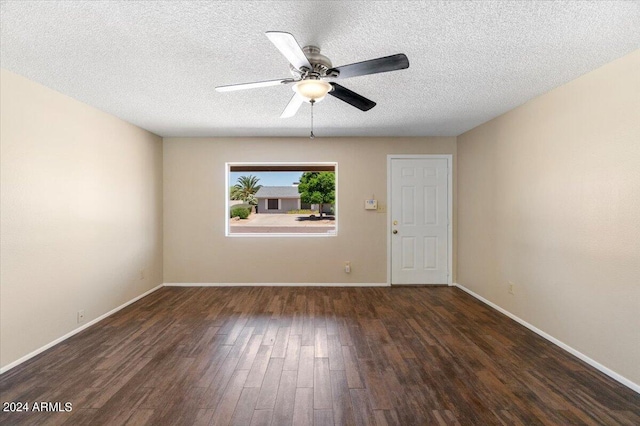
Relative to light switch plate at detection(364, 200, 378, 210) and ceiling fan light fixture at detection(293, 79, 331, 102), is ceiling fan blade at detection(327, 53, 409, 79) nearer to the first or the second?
ceiling fan light fixture at detection(293, 79, 331, 102)

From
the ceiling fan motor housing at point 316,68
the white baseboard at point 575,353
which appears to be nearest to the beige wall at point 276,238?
the white baseboard at point 575,353

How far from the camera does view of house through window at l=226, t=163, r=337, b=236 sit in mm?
4836

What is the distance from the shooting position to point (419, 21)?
1.75m

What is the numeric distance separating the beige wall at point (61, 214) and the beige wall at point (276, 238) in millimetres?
643

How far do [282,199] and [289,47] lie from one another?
3.40 meters

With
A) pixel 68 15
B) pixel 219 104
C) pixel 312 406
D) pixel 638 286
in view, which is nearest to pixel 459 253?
pixel 638 286

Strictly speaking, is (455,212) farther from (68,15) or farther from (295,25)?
(68,15)

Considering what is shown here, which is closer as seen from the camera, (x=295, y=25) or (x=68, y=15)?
(x=68, y=15)

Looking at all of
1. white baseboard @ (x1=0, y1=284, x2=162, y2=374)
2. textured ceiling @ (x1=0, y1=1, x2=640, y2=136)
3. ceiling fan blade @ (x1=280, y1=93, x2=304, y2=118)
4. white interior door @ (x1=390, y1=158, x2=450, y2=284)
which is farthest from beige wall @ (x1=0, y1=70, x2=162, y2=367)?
white interior door @ (x1=390, y1=158, x2=450, y2=284)

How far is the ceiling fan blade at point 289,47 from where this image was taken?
145 cm

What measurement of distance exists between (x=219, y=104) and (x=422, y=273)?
3880 mm

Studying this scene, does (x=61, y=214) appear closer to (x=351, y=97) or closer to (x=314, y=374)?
(x=314, y=374)

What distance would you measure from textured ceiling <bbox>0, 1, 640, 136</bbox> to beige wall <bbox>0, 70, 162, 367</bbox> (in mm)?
322

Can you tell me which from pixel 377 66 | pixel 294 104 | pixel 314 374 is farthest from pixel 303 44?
pixel 314 374
